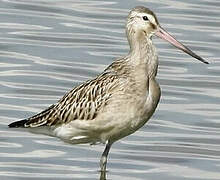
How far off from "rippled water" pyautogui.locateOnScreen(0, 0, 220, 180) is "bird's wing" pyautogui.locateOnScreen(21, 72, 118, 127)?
24.3 inches

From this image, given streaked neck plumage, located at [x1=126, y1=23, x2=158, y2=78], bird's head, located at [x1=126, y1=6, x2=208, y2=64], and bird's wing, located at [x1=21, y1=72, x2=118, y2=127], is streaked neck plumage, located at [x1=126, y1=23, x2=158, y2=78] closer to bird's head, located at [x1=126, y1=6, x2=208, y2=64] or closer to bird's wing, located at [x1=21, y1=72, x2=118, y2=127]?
bird's head, located at [x1=126, y1=6, x2=208, y2=64]

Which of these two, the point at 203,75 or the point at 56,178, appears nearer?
the point at 56,178

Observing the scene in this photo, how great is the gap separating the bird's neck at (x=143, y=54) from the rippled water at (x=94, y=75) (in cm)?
126

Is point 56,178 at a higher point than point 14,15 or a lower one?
lower

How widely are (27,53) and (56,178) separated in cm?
495

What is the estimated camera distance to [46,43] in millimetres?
20547

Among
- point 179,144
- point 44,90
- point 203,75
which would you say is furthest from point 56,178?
point 203,75

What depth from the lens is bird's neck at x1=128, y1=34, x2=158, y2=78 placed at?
14781 millimetres

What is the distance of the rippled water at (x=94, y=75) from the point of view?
51.8ft

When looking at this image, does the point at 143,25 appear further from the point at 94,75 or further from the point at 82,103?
the point at 94,75

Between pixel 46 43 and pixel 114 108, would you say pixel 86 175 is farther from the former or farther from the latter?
pixel 46 43

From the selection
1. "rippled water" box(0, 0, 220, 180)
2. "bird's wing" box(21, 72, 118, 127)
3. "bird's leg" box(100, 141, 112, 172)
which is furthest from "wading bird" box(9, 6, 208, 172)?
"rippled water" box(0, 0, 220, 180)

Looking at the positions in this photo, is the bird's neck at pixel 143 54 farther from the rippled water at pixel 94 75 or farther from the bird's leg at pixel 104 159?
the rippled water at pixel 94 75

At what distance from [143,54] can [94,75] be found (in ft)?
13.9
